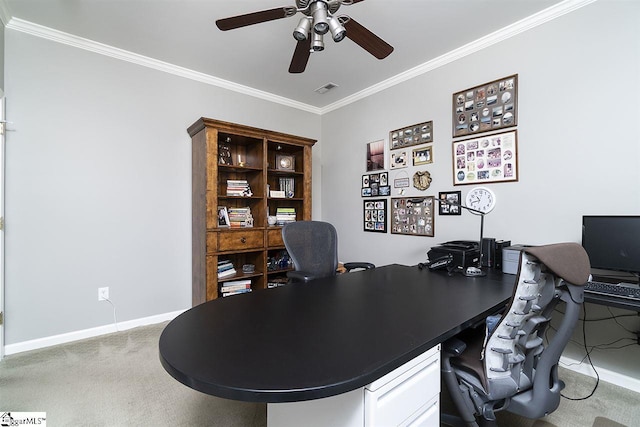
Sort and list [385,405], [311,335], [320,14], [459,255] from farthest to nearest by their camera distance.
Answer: [459,255] → [320,14] → [311,335] → [385,405]

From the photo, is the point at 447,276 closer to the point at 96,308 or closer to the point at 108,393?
the point at 108,393

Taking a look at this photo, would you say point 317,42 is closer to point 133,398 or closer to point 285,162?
point 285,162

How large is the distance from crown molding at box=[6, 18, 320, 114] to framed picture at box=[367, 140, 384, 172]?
4.42 ft

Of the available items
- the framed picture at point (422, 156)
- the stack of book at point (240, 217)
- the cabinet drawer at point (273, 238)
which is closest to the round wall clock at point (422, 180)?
the framed picture at point (422, 156)

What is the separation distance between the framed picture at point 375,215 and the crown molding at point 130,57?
183 cm

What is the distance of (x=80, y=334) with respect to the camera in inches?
101

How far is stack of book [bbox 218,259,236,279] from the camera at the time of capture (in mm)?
3019

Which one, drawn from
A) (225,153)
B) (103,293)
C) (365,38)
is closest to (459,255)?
(365,38)

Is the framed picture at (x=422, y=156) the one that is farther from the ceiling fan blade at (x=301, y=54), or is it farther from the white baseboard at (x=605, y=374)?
the white baseboard at (x=605, y=374)

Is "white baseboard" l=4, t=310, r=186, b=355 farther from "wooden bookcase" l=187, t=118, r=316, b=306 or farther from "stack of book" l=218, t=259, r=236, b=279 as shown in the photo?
"stack of book" l=218, t=259, r=236, b=279

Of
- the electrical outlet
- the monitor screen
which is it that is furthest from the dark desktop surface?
the electrical outlet

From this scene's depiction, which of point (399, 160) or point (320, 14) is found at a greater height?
point (320, 14)

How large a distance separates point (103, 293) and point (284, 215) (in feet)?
6.47

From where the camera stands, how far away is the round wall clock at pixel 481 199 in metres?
2.47
